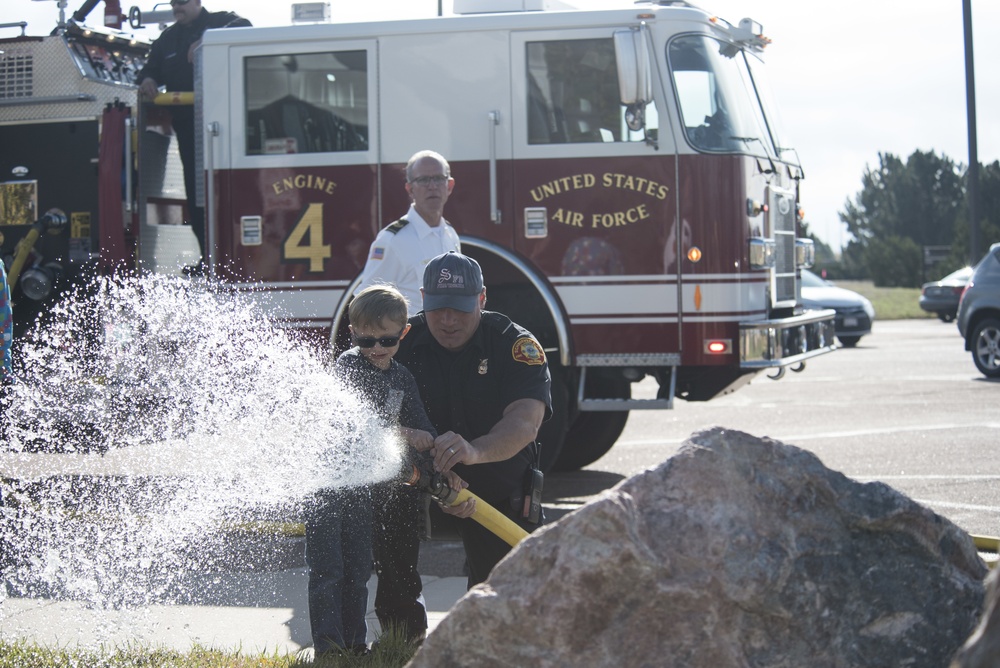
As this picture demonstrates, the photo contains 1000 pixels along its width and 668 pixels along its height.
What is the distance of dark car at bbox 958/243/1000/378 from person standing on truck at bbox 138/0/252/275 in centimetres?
991

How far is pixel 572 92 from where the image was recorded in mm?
7848

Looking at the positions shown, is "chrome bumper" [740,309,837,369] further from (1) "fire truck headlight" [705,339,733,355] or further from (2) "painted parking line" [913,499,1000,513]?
(2) "painted parking line" [913,499,1000,513]

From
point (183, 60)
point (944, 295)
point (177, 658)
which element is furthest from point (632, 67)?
point (944, 295)

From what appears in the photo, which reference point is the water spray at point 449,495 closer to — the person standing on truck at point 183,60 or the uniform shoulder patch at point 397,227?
the uniform shoulder patch at point 397,227

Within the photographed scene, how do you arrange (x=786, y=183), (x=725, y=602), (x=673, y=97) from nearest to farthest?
(x=725, y=602) < (x=673, y=97) < (x=786, y=183)

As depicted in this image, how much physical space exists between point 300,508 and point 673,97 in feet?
13.9

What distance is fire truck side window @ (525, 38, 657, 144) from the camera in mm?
7814

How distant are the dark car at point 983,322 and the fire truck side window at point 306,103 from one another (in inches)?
375

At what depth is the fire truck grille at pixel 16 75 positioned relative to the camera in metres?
9.60

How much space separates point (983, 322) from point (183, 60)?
10.4 meters

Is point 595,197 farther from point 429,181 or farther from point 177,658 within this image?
point 177,658

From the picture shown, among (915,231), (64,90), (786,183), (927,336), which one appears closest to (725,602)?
(786,183)

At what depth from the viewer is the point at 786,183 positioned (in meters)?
8.63

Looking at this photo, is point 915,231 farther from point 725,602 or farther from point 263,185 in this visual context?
point 725,602
